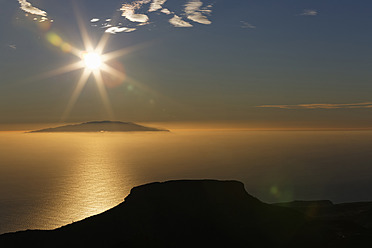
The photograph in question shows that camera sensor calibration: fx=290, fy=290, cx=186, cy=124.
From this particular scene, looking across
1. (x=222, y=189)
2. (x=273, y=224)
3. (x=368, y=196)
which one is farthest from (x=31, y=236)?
(x=368, y=196)

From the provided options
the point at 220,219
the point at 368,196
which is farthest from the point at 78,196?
the point at 368,196

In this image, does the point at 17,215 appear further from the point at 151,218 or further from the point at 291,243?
the point at 291,243

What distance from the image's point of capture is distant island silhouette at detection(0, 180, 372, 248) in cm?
4962

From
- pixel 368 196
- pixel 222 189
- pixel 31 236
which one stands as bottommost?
pixel 368 196

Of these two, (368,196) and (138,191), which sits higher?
(138,191)

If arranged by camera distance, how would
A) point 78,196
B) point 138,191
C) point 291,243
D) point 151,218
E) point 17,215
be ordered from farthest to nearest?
point 78,196 < point 17,215 < point 138,191 < point 151,218 < point 291,243

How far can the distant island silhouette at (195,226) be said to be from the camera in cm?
4962

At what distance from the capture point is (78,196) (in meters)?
174

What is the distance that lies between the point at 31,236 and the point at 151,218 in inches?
829

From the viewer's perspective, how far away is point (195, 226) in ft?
177

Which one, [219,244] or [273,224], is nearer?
[219,244]

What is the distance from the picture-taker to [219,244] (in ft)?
162

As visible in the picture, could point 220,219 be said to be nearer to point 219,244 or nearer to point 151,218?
point 219,244

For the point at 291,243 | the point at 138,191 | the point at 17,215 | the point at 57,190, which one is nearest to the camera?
the point at 291,243
